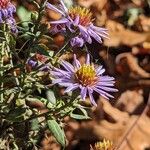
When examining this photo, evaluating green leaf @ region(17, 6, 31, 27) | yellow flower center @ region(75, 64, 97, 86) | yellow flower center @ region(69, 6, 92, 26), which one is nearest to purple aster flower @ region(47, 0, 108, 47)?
yellow flower center @ region(69, 6, 92, 26)

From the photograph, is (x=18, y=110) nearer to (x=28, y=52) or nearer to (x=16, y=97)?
(x=16, y=97)

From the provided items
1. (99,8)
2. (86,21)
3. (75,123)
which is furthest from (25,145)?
(99,8)

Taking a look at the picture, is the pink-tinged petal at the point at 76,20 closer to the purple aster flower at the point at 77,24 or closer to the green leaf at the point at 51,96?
the purple aster flower at the point at 77,24

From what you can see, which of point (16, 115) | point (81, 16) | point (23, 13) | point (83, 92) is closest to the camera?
point (83, 92)

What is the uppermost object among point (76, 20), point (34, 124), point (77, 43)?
point (76, 20)

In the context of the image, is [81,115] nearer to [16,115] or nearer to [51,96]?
[51,96]

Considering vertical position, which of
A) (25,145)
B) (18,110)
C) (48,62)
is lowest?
(25,145)

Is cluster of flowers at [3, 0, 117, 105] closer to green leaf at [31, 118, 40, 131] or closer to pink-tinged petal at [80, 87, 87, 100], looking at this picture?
pink-tinged petal at [80, 87, 87, 100]

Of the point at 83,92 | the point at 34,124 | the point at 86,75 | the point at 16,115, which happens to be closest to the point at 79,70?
the point at 86,75
